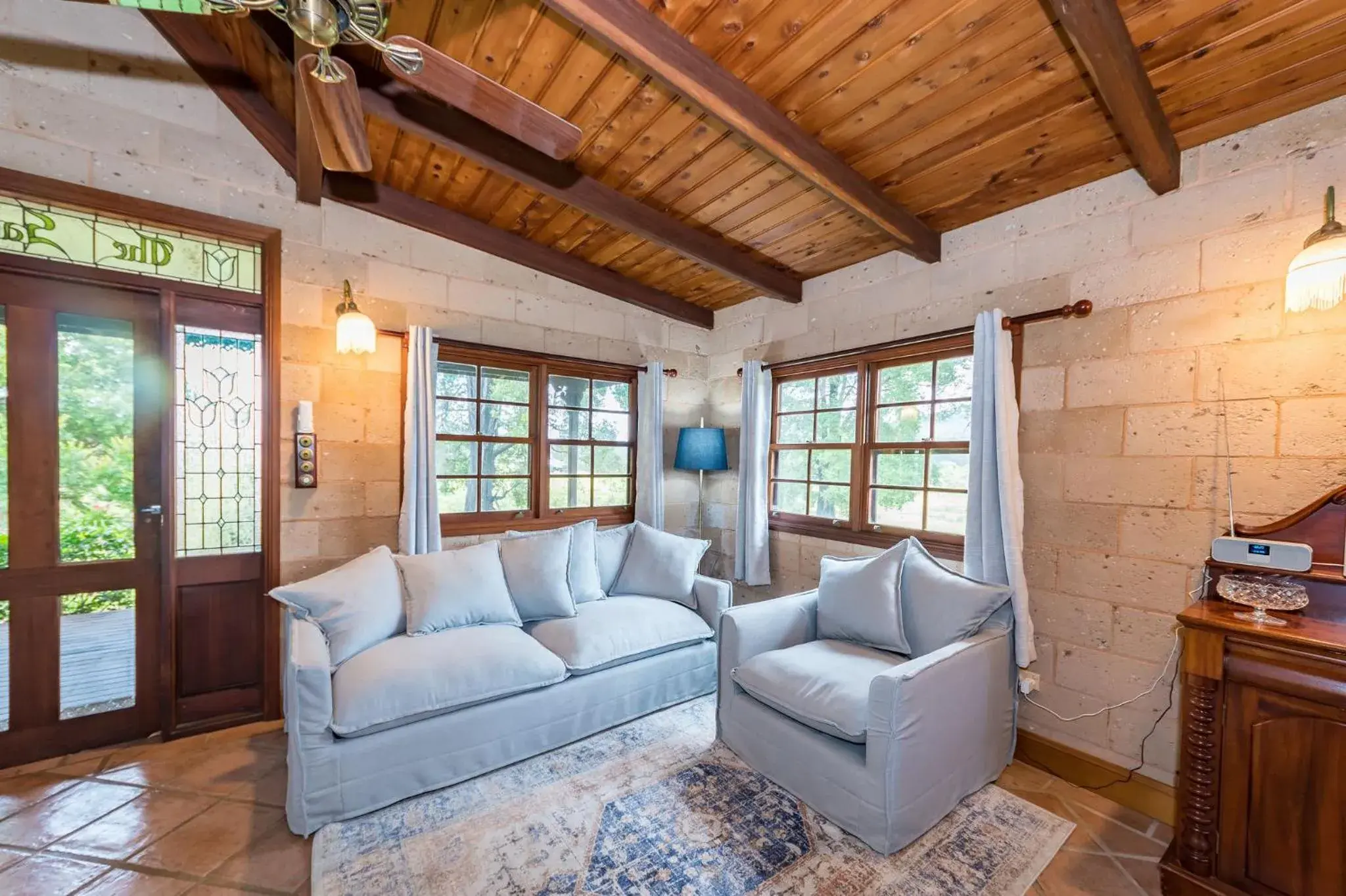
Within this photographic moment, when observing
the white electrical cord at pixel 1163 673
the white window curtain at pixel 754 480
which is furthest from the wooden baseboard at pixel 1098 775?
the white window curtain at pixel 754 480

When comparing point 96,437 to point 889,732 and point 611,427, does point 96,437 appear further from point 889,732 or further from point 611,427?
point 889,732

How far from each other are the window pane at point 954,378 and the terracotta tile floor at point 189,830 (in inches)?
72.9

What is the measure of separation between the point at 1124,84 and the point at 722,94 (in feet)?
4.18

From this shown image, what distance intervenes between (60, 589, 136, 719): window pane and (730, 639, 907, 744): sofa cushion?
115 inches

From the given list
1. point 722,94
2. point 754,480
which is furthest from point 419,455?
point 722,94

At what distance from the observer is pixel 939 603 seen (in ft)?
7.57

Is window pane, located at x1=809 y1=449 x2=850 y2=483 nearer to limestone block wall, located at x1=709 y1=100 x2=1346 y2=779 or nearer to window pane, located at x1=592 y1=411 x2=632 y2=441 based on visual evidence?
limestone block wall, located at x1=709 y1=100 x2=1346 y2=779

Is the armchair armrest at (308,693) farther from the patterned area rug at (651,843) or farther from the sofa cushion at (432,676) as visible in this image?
the patterned area rug at (651,843)

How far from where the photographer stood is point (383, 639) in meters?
2.44

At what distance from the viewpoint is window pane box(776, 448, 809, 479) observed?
3.73 meters

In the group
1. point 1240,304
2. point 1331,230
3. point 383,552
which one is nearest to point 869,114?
point 1331,230

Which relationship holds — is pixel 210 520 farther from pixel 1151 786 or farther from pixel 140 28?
Answer: pixel 1151 786

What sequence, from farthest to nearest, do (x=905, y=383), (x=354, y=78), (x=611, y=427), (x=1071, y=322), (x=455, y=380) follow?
(x=611, y=427)
(x=455, y=380)
(x=905, y=383)
(x=1071, y=322)
(x=354, y=78)

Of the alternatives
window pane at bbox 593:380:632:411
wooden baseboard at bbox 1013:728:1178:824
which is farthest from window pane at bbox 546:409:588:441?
wooden baseboard at bbox 1013:728:1178:824
